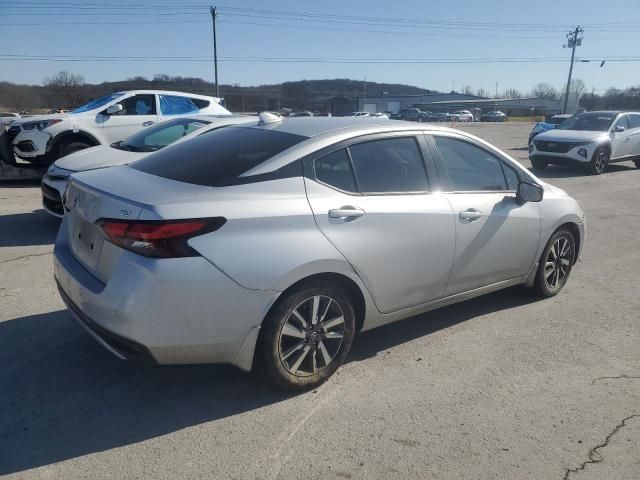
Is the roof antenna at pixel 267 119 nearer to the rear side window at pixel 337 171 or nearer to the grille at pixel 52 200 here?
the rear side window at pixel 337 171

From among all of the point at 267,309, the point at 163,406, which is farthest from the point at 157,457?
the point at 267,309

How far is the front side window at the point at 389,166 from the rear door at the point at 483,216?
0.69 feet

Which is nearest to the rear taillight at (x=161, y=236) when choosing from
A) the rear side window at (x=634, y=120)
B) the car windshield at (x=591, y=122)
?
the car windshield at (x=591, y=122)

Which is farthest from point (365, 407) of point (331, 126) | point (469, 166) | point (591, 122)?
point (591, 122)

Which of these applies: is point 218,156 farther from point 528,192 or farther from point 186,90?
point 186,90

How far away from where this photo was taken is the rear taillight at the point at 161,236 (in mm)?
2693

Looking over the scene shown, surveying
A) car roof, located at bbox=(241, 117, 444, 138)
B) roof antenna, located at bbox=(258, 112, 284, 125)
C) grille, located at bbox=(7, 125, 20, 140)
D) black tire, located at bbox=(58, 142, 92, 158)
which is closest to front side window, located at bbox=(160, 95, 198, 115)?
black tire, located at bbox=(58, 142, 92, 158)

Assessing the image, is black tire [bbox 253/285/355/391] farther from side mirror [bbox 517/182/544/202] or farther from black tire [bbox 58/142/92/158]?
black tire [bbox 58/142/92/158]

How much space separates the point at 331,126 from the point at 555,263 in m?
2.62

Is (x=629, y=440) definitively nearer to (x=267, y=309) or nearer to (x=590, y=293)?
(x=267, y=309)

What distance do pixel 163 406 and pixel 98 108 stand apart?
9.04 meters

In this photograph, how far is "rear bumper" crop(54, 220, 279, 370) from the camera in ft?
8.80

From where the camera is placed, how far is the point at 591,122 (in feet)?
51.2

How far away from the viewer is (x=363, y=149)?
357cm
